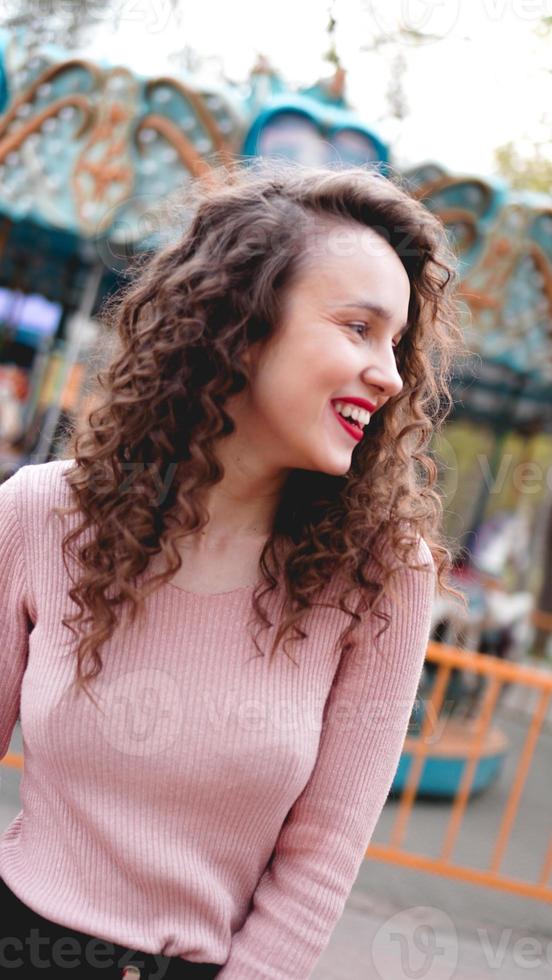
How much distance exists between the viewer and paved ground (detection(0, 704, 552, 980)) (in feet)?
11.9

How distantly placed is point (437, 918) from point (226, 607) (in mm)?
3205

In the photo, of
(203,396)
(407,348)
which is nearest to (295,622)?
(203,396)

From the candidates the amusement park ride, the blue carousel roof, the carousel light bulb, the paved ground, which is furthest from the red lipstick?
the carousel light bulb

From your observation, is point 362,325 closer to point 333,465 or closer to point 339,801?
point 333,465

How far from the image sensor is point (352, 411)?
146cm

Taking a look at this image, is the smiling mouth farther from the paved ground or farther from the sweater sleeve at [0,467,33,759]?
the paved ground

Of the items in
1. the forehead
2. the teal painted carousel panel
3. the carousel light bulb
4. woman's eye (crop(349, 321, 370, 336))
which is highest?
the teal painted carousel panel

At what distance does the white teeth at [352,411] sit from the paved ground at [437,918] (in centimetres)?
247

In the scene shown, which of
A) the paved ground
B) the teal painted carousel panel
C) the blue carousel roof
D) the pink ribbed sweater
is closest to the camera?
the pink ribbed sweater

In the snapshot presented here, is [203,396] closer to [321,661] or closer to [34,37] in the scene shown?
[321,661]

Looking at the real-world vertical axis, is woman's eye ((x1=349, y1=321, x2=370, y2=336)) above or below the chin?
above

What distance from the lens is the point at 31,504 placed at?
151 centimetres

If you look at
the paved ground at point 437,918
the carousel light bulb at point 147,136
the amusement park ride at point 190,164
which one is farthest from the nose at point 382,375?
the carousel light bulb at point 147,136

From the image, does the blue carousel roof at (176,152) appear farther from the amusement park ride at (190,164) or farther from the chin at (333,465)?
the chin at (333,465)
